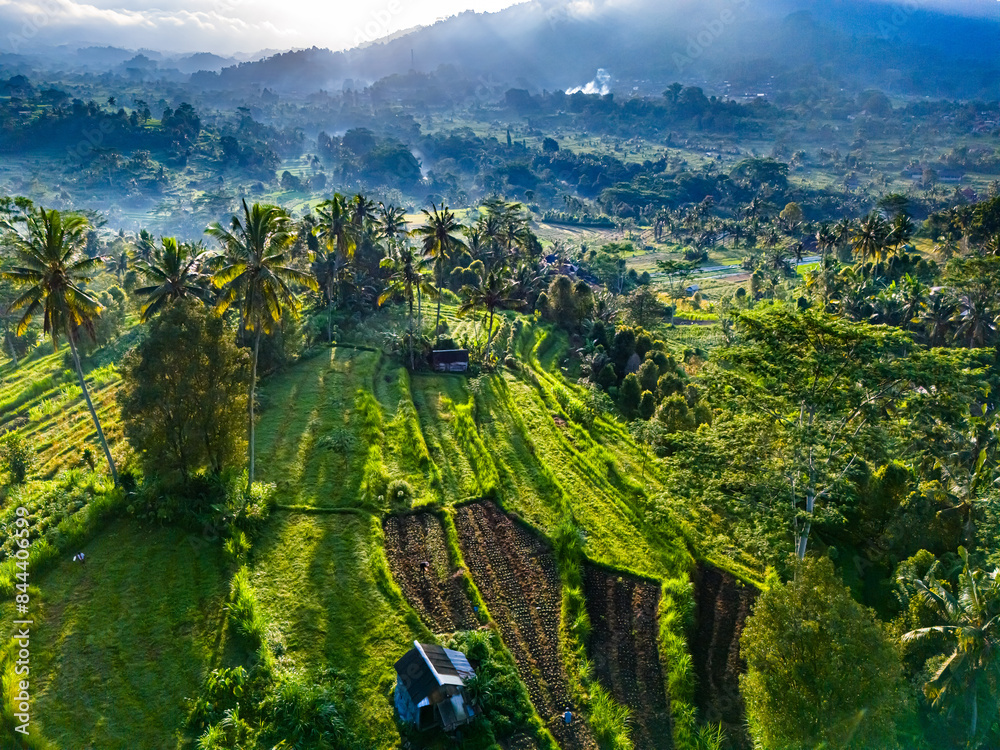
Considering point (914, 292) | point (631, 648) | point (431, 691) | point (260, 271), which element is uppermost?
point (260, 271)

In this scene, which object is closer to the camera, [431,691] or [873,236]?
[431,691]

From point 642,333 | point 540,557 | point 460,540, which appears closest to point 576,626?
point 540,557

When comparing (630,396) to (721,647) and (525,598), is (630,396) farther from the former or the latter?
(525,598)

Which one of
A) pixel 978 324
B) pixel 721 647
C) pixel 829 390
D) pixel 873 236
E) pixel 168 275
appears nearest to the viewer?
pixel 829 390

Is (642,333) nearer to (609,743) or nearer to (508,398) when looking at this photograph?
(508,398)

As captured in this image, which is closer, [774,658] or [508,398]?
[774,658]

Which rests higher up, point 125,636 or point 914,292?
point 914,292

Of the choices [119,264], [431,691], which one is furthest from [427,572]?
[119,264]

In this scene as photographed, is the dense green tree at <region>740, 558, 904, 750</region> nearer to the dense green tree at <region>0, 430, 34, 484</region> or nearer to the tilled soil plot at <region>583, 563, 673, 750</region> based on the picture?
the tilled soil plot at <region>583, 563, 673, 750</region>
